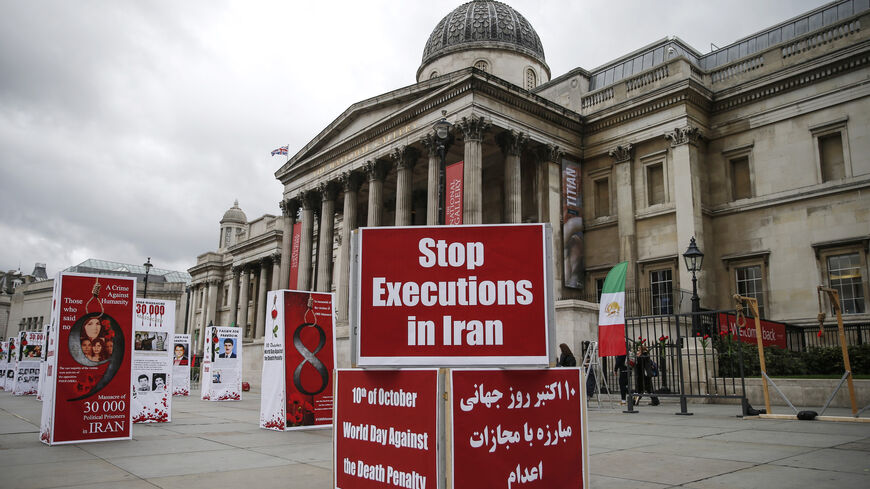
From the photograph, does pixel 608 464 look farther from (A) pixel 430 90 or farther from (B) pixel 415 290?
(A) pixel 430 90

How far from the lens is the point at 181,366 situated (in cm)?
2519

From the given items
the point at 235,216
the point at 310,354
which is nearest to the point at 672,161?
the point at 310,354

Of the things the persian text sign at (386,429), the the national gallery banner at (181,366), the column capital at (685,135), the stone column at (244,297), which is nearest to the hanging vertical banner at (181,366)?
the the national gallery banner at (181,366)

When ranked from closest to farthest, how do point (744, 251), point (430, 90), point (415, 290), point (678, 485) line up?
1. point (415, 290)
2. point (678, 485)
3. point (744, 251)
4. point (430, 90)

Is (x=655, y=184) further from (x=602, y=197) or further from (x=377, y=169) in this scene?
(x=377, y=169)

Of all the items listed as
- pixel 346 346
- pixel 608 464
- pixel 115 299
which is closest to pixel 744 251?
pixel 346 346

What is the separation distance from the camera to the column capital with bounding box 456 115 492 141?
87.7 ft

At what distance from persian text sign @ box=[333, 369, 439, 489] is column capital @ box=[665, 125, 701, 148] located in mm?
24911

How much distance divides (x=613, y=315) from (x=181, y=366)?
18.4m

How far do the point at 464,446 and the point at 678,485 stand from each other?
278 centimetres

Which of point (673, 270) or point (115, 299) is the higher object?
point (673, 270)

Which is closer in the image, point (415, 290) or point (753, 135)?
point (415, 290)

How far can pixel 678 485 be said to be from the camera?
5781 millimetres

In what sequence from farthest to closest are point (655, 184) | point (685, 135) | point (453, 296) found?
point (655, 184)
point (685, 135)
point (453, 296)
